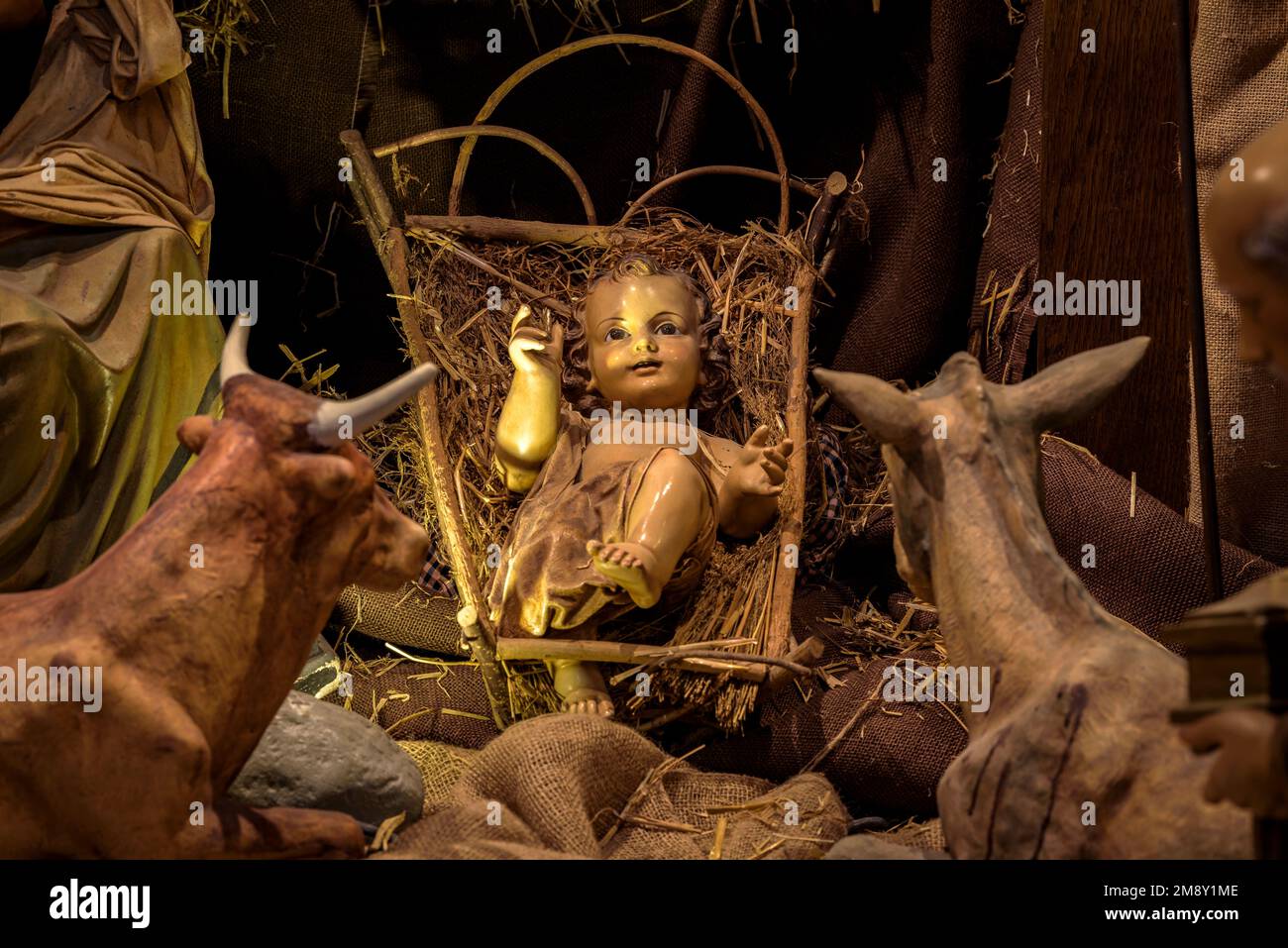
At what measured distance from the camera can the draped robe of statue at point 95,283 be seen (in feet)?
9.44

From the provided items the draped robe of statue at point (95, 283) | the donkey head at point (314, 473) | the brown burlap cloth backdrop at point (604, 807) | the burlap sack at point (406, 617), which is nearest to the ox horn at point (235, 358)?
the donkey head at point (314, 473)

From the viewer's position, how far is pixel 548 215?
4551mm

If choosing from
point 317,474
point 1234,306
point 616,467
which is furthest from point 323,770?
point 1234,306

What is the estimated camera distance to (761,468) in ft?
10.6

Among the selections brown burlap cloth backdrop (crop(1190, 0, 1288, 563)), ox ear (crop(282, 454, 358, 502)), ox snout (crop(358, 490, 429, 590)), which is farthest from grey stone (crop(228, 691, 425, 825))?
brown burlap cloth backdrop (crop(1190, 0, 1288, 563))

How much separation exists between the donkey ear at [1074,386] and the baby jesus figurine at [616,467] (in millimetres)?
1139

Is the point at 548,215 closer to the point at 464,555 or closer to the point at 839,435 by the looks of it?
the point at 839,435

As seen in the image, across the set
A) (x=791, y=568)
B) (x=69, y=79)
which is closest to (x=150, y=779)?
(x=791, y=568)

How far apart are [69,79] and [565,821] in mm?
2231

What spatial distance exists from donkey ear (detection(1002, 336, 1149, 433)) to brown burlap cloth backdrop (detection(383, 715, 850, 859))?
0.90 meters

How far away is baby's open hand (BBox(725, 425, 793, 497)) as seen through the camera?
3.17 m

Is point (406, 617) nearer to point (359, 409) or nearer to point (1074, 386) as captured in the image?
point (359, 409)

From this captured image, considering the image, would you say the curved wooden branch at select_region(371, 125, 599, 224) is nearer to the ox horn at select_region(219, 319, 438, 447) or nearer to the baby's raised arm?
the baby's raised arm

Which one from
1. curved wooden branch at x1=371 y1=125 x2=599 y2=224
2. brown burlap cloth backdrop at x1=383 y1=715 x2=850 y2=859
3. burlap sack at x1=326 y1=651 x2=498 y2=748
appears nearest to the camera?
brown burlap cloth backdrop at x1=383 y1=715 x2=850 y2=859
